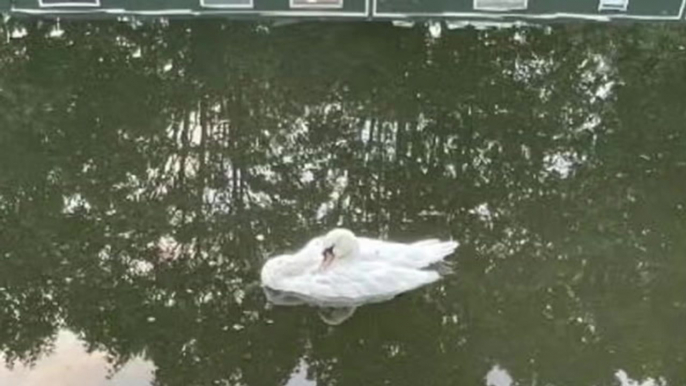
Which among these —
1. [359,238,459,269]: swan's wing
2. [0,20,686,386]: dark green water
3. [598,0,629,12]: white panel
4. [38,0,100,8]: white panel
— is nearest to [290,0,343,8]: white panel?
[0,20,686,386]: dark green water

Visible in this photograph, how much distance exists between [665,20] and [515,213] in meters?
5.35

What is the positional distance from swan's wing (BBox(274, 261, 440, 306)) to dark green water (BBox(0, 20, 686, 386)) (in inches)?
12.2

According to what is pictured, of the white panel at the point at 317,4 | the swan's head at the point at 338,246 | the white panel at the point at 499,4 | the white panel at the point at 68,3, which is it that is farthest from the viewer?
the white panel at the point at 499,4

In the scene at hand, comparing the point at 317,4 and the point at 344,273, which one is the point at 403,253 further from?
the point at 317,4

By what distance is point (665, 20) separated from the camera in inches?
603

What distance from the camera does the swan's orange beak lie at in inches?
382

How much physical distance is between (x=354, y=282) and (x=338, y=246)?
340 millimetres

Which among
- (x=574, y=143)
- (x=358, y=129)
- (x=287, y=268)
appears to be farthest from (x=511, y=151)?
(x=287, y=268)

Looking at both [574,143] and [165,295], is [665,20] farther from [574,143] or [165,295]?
[165,295]

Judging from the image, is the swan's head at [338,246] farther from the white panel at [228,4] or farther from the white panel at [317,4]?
the white panel at [228,4]

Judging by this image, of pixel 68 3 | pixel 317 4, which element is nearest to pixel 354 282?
pixel 317 4

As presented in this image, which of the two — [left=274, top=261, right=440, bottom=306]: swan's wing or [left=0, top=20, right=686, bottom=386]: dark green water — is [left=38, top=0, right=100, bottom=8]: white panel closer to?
[left=0, top=20, right=686, bottom=386]: dark green water

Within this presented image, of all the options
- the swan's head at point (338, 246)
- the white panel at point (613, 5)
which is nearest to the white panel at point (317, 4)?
the white panel at point (613, 5)

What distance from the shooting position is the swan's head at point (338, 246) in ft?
31.6
